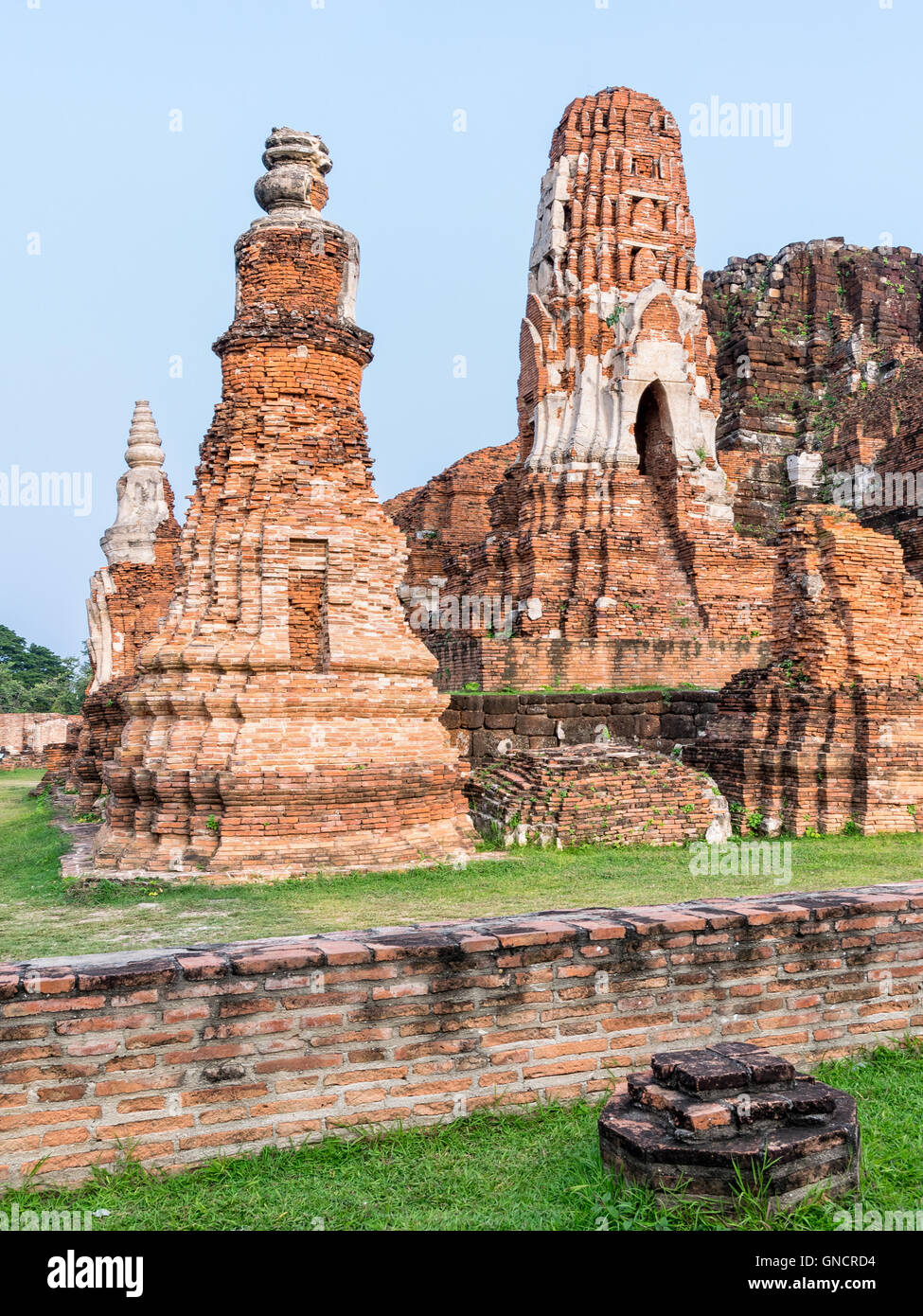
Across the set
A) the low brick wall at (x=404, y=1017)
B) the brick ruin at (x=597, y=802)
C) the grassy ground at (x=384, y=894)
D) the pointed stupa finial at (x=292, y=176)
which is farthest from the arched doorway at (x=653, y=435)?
the low brick wall at (x=404, y=1017)

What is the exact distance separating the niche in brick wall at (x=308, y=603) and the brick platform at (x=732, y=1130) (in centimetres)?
601

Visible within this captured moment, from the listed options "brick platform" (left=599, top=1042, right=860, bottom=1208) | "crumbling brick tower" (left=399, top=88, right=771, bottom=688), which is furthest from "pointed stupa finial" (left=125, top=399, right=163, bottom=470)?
"brick platform" (left=599, top=1042, right=860, bottom=1208)

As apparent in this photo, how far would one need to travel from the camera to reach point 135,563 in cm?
1741

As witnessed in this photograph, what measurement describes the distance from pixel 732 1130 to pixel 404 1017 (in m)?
1.21

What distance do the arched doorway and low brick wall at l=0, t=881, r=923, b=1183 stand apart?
13.2 meters

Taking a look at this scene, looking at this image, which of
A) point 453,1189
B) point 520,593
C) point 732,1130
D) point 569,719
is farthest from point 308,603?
point 520,593

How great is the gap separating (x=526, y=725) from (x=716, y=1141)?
9.15 m

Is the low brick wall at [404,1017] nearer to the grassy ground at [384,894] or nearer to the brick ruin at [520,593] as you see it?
the grassy ground at [384,894]

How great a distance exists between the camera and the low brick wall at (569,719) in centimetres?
1208

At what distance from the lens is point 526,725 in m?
12.1

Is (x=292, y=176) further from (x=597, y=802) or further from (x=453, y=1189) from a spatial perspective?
(x=453, y=1189)

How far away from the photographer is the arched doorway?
17.0 m
